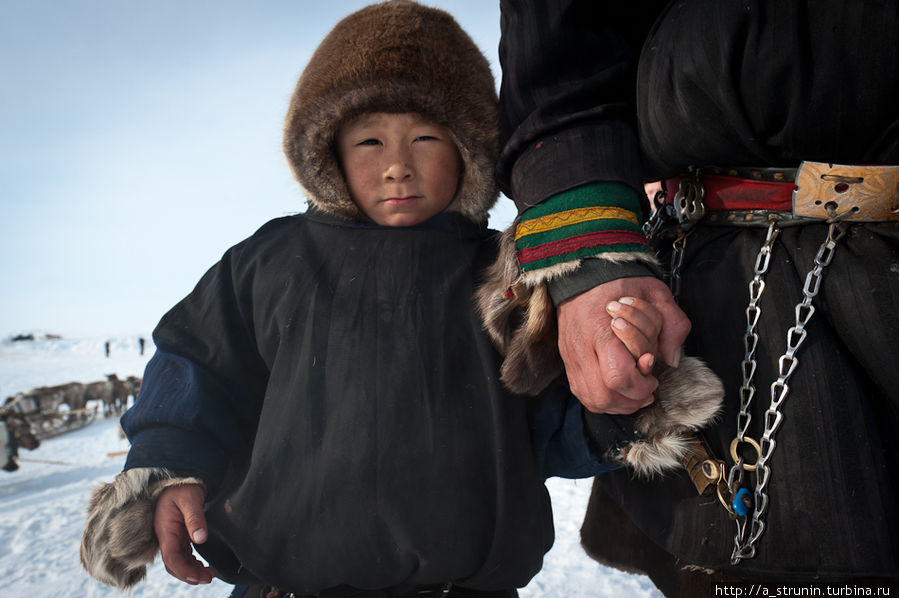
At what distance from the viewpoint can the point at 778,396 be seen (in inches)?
31.9

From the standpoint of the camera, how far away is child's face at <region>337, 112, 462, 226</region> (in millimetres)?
1271

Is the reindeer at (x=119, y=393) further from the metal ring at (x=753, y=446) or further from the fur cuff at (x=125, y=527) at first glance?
the metal ring at (x=753, y=446)

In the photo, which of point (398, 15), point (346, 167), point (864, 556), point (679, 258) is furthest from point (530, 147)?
point (864, 556)

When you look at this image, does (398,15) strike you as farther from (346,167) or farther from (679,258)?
(679,258)

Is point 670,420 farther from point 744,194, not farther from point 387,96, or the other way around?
point 387,96

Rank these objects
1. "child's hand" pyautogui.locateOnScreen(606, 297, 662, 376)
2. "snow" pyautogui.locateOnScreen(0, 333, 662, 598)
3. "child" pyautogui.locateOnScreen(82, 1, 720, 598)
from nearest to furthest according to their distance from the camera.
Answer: "child's hand" pyautogui.locateOnScreen(606, 297, 662, 376), "child" pyautogui.locateOnScreen(82, 1, 720, 598), "snow" pyautogui.locateOnScreen(0, 333, 662, 598)

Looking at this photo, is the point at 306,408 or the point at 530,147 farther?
the point at 306,408

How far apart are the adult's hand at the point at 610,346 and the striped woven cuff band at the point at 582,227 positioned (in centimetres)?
7

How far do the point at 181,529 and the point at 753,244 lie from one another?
4.27 ft

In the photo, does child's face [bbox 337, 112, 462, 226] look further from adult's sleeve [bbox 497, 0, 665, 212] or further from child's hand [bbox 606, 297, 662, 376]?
child's hand [bbox 606, 297, 662, 376]

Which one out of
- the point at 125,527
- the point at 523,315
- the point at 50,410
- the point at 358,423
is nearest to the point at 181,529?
the point at 125,527

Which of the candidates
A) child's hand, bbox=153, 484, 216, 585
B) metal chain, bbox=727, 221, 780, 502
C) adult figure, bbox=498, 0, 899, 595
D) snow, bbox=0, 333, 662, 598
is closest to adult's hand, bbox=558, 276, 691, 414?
adult figure, bbox=498, 0, 899, 595

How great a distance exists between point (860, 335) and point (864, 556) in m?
0.32

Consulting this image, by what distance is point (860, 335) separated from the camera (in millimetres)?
772
